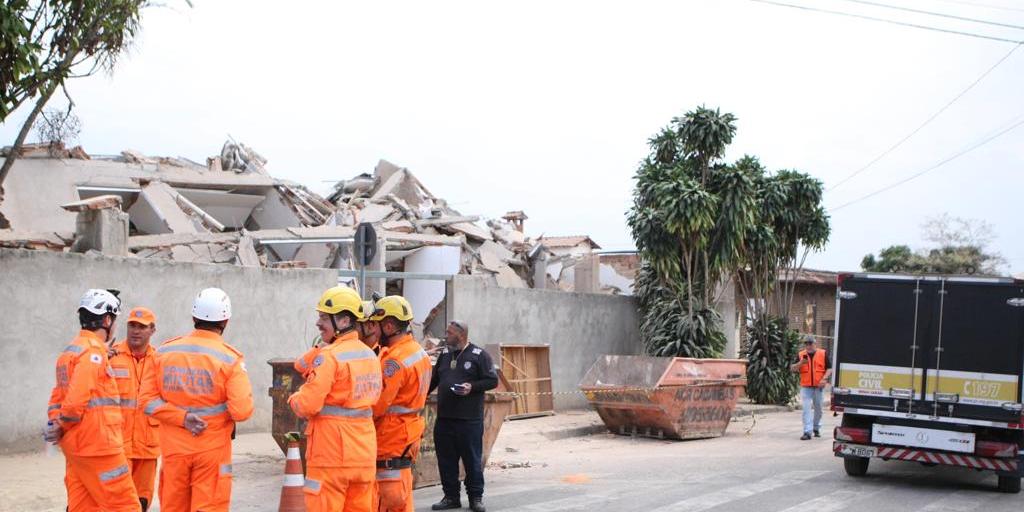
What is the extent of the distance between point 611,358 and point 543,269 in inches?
336

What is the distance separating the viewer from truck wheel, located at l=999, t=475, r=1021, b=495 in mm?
11891

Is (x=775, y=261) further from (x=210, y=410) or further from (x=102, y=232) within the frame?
(x=210, y=410)

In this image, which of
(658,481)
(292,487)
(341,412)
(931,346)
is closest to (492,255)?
(658,481)

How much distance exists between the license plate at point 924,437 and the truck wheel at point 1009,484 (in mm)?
506

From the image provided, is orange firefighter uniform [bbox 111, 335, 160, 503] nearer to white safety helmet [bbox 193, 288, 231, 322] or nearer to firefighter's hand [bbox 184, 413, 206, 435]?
white safety helmet [bbox 193, 288, 231, 322]

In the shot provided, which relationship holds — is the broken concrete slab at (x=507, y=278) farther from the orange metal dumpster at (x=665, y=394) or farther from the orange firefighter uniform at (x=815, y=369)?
the orange firefighter uniform at (x=815, y=369)

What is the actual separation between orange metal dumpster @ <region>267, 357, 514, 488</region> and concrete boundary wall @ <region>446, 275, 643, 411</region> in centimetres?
680

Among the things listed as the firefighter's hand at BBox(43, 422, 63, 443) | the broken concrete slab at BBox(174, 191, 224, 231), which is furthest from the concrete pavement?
the broken concrete slab at BBox(174, 191, 224, 231)

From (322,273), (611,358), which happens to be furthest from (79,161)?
(611,358)

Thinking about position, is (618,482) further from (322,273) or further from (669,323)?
(669,323)

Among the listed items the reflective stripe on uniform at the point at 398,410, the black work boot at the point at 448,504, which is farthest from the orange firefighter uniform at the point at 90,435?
the black work boot at the point at 448,504

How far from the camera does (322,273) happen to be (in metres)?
15.9

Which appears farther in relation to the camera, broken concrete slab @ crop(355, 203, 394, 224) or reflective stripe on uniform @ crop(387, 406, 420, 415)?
broken concrete slab @ crop(355, 203, 394, 224)

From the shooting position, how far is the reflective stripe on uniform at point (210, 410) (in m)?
6.50
